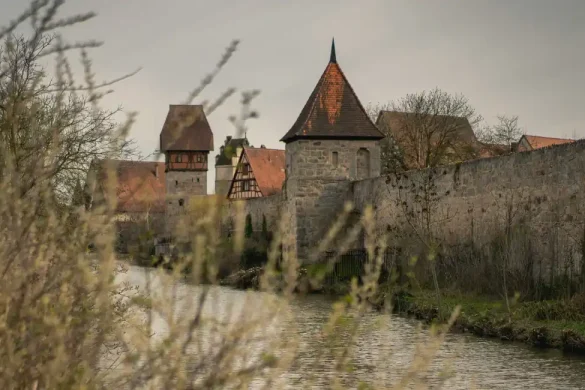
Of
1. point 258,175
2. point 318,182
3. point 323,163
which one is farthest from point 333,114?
point 258,175

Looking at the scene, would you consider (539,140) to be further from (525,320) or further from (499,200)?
(525,320)

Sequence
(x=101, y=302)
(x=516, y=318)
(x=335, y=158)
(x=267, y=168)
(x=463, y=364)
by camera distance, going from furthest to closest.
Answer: (x=267, y=168) → (x=335, y=158) → (x=516, y=318) → (x=463, y=364) → (x=101, y=302)

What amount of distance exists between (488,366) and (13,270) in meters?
7.80

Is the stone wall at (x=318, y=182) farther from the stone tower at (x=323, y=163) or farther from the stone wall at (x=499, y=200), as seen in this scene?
the stone wall at (x=499, y=200)

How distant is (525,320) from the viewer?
12477mm

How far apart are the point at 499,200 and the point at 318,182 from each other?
7.85 meters

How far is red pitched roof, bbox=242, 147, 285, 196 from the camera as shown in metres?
42.6

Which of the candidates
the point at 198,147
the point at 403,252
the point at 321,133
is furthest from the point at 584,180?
the point at 198,147

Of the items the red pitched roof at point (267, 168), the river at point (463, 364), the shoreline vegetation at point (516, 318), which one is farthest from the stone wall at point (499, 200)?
the red pitched roof at point (267, 168)

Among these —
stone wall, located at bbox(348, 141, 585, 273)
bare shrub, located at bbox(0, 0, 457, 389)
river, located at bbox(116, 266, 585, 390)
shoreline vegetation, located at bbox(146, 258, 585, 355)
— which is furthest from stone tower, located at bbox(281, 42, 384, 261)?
bare shrub, located at bbox(0, 0, 457, 389)

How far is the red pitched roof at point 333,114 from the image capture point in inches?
950

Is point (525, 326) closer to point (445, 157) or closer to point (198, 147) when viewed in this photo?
point (445, 157)

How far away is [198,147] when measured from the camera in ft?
174

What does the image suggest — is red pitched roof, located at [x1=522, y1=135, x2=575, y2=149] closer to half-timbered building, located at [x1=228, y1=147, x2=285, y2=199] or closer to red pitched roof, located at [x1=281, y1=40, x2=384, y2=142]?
half-timbered building, located at [x1=228, y1=147, x2=285, y2=199]
